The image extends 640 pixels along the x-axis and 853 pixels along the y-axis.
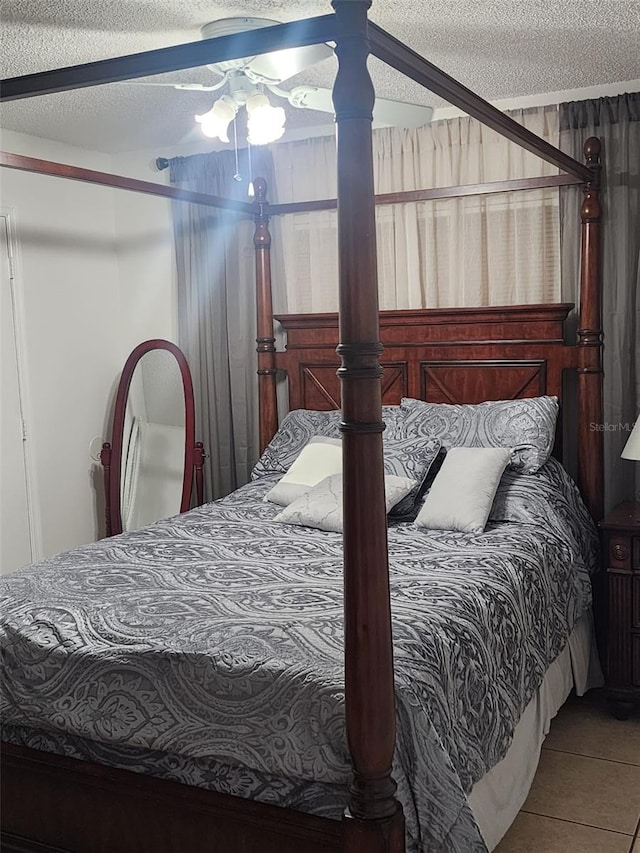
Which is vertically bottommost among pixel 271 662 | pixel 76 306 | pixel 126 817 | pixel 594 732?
pixel 594 732

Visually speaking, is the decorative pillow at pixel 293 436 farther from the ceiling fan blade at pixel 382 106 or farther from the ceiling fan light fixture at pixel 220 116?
the ceiling fan light fixture at pixel 220 116

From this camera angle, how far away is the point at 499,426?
3809 millimetres

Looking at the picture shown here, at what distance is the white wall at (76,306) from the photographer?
4.62 meters

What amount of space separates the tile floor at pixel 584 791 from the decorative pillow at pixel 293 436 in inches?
61.1

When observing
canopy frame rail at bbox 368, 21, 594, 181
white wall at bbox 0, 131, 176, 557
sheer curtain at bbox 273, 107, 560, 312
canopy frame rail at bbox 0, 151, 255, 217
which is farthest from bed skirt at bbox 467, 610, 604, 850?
white wall at bbox 0, 131, 176, 557

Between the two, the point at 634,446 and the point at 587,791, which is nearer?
the point at 587,791

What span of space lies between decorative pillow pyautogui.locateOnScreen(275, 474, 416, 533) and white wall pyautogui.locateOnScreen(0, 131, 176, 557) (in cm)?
164

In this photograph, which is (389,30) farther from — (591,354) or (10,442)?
(10,442)

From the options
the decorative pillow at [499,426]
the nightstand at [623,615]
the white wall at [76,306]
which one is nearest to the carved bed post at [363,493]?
the nightstand at [623,615]

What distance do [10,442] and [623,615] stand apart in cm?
293

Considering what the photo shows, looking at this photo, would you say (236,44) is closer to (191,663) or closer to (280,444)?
(191,663)

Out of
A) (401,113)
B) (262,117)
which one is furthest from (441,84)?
(401,113)

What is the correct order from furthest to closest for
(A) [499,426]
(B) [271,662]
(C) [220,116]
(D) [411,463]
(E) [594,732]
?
(A) [499,426], (D) [411,463], (E) [594,732], (C) [220,116], (B) [271,662]

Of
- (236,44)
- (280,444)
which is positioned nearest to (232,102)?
(236,44)
